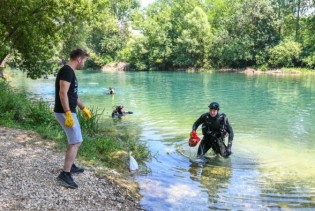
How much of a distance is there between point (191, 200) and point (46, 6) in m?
10.5

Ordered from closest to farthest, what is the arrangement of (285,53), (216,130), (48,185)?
(48,185) → (216,130) → (285,53)

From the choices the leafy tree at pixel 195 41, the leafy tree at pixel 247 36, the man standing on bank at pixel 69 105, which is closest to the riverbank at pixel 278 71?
the leafy tree at pixel 247 36

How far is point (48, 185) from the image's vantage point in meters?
5.55

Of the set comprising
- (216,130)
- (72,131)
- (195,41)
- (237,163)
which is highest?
(195,41)

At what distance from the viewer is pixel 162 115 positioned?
17891 millimetres

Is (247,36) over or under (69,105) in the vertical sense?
over

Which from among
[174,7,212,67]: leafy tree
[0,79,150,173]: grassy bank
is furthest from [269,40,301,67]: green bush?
[0,79,150,173]: grassy bank

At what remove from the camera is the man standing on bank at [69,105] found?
206 inches

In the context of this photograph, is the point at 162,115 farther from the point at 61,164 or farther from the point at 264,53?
the point at 264,53

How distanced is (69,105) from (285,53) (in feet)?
165

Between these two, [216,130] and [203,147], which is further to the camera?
[203,147]

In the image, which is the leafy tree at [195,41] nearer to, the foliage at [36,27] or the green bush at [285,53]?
the green bush at [285,53]

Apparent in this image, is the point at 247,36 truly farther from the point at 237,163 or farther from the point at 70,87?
the point at 70,87

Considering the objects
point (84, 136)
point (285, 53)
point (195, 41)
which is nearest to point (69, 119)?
point (84, 136)
